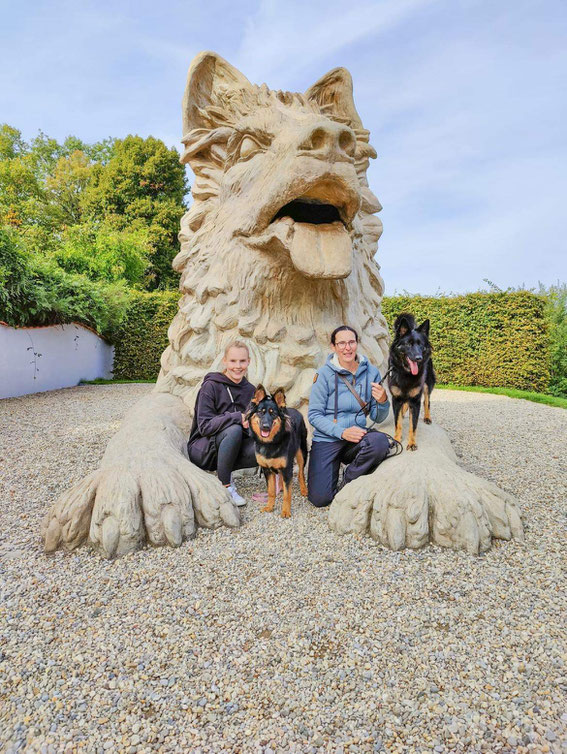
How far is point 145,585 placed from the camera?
74.5 inches

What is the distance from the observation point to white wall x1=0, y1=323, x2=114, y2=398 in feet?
27.7

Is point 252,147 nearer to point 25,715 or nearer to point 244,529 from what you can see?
point 244,529

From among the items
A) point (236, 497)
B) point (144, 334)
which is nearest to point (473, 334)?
point (144, 334)

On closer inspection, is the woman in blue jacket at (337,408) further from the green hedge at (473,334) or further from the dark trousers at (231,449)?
the green hedge at (473,334)

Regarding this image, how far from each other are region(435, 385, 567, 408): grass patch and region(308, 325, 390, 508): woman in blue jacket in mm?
7263

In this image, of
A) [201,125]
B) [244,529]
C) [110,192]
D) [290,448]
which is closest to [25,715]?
[244,529]

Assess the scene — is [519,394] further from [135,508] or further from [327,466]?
[135,508]

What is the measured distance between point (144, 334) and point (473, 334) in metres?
8.28

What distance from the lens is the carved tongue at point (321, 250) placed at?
264cm

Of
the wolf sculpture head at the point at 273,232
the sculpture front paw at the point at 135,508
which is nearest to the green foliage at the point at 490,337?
the wolf sculpture head at the point at 273,232

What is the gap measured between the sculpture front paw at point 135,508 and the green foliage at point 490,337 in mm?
9283

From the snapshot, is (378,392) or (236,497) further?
(236,497)

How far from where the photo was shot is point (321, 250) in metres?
2.66

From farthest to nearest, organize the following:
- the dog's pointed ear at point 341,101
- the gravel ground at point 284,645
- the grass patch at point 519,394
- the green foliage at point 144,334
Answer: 1. the green foliage at point 144,334
2. the grass patch at point 519,394
3. the dog's pointed ear at point 341,101
4. the gravel ground at point 284,645
